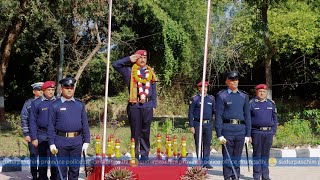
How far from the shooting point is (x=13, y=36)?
680 inches

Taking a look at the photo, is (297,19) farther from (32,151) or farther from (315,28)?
(32,151)

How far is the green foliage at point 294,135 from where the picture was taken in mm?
10977

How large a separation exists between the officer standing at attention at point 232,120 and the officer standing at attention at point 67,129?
6.66 ft

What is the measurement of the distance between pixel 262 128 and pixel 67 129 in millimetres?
3023

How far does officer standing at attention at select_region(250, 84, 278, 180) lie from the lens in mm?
7262

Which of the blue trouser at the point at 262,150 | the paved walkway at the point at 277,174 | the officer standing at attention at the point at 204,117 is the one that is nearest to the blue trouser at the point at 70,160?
the paved walkway at the point at 277,174

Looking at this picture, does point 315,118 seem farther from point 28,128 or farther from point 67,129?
point 67,129

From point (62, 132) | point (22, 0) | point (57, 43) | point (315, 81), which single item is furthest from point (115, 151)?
point (315, 81)

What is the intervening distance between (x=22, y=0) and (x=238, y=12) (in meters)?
8.68

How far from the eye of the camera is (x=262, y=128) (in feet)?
23.9

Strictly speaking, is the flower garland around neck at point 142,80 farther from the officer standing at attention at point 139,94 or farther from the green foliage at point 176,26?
the green foliage at point 176,26

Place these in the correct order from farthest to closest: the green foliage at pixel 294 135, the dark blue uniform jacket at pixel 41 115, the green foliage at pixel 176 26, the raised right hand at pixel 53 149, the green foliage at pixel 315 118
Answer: the green foliage at pixel 176 26 < the green foliage at pixel 315 118 < the green foliage at pixel 294 135 < the dark blue uniform jacket at pixel 41 115 < the raised right hand at pixel 53 149

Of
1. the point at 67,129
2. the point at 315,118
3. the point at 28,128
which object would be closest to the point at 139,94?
the point at 67,129

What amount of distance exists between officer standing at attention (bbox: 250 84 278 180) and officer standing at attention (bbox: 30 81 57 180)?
3050 mm
